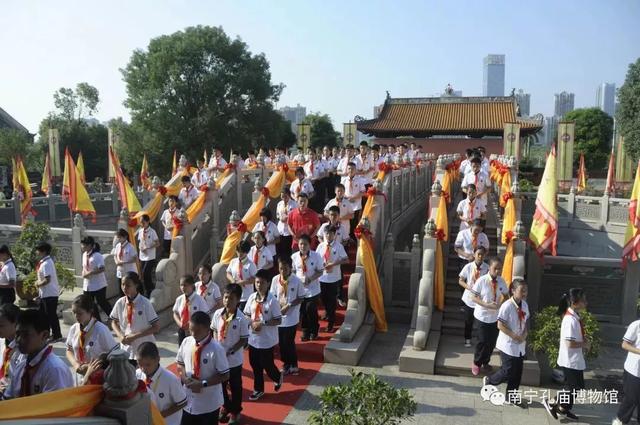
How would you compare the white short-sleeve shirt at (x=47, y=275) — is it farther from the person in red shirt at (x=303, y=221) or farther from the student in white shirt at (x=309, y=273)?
the person in red shirt at (x=303, y=221)

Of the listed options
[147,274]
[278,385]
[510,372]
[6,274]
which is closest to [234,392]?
[278,385]

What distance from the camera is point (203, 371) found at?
4.97 m

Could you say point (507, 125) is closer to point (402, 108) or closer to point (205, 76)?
point (402, 108)

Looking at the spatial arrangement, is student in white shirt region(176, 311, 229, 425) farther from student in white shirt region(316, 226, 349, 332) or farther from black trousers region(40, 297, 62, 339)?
black trousers region(40, 297, 62, 339)

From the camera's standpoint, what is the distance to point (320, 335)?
877 centimetres

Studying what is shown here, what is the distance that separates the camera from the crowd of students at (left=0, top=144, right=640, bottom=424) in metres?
4.25

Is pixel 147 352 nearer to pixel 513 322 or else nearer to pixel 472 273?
pixel 513 322

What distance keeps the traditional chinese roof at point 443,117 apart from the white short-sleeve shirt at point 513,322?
29207mm

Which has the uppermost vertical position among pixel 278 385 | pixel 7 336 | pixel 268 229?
pixel 268 229

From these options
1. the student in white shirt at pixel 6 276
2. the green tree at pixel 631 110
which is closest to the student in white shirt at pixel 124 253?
the student in white shirt at pixel 6 276


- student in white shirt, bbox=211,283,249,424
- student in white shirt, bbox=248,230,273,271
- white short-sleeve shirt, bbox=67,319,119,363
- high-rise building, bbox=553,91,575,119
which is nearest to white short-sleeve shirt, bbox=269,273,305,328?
student in white shirt, bbox=248,230,273,271

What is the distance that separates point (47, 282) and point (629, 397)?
26.0 ft

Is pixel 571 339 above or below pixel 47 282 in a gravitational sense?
below

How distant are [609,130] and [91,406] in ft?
143
